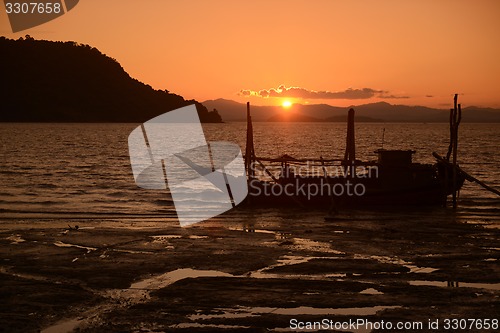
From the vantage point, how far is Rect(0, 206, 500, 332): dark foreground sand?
11844 millimetres

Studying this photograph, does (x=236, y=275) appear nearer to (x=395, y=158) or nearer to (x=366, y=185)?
(x=366, y=185)

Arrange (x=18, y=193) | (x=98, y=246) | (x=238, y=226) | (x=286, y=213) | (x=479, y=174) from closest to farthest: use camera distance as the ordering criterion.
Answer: (x=98, y=246), (x=238, y=226), (x=286, y=213), (x=18, y=193), (x=479, y=174)

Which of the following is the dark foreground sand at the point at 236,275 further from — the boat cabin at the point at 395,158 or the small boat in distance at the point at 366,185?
the boat cabin at the point at 395,158

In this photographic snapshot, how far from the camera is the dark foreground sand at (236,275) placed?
11.8 m

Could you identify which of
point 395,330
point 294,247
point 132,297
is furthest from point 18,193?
point 395,330

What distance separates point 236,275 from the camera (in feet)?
49.8

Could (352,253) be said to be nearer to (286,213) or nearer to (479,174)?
(286,213)

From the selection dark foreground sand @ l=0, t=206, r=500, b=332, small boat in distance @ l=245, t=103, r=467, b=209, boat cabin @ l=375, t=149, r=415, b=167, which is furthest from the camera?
boat cabin @ l=375, t=149, r=415, b=167

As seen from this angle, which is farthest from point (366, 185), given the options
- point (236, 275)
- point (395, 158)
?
point (236, 275)

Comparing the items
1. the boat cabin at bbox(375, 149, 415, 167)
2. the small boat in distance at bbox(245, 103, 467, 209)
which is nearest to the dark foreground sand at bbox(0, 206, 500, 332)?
the small boat in distance at bbox(245, 103, 467, 209)

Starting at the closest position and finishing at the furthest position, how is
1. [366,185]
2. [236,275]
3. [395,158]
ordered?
[236,275]
[395,158]
[366,185]

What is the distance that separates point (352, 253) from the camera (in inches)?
712

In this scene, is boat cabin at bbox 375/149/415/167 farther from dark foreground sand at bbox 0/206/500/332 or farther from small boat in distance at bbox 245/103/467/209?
dark foreground sand at bbox 0/206/500/332

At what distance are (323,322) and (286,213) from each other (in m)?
16.9
